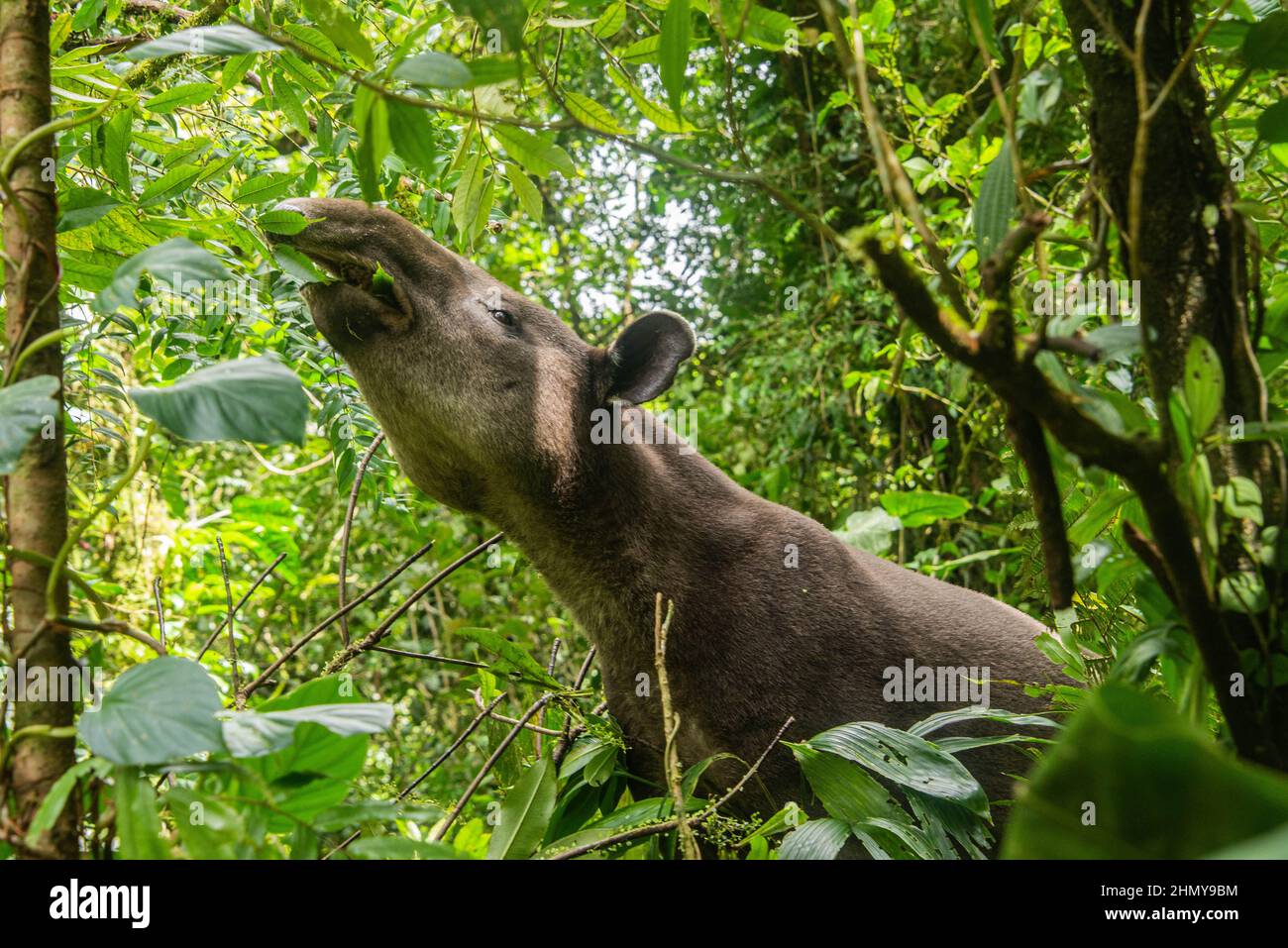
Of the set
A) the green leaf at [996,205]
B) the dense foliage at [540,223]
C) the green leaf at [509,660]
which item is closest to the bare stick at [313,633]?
the dense foliage at [540,223]

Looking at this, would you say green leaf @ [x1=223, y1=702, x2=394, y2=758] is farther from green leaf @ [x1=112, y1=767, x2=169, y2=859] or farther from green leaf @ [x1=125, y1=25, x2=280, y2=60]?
green leaf @ [x1=125, y1=25, x2=280, y2=60]

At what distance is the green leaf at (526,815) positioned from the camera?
224 cm

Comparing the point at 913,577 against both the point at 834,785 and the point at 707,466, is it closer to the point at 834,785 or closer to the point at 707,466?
the point at 707,466

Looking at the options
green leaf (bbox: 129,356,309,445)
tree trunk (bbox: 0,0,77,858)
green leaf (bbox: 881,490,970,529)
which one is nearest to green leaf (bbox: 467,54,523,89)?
green leaf (bbox: 129,356,309,445)

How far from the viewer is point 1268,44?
156cm

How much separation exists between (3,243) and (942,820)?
79.8 inches

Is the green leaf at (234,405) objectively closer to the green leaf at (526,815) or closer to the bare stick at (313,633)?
the bare stick at (313,633)

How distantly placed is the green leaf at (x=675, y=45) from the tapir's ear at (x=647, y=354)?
1910 millimetres

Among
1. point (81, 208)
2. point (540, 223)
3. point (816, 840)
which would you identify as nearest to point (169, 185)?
point (81, 208)

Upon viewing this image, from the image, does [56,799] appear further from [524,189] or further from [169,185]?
[524,189]

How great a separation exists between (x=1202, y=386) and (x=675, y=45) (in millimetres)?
1018

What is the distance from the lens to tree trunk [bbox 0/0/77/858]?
1.34 meters

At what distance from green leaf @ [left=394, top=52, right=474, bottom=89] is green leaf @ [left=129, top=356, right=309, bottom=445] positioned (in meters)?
0.39
